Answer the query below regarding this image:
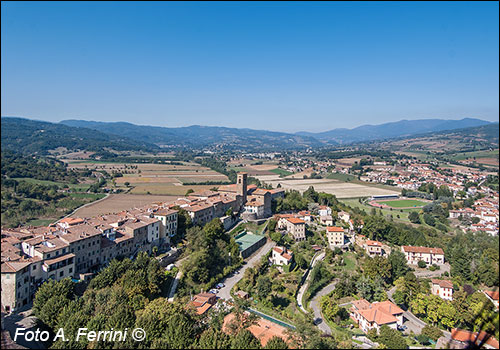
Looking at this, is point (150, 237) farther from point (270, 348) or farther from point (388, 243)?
point (388, 243)

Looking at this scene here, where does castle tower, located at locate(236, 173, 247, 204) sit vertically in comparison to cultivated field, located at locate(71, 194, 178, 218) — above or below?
above

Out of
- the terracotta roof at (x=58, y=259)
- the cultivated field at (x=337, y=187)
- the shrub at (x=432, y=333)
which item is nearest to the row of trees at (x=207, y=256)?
the terracotta roof at (x=58, y=259)

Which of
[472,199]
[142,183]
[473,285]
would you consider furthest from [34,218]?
[472,199]

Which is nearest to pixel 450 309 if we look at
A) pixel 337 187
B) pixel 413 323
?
pixel 413 323

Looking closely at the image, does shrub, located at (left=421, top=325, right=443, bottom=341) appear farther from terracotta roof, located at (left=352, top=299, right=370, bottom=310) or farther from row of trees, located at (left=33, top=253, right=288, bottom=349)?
row of trees, located at (left=33, top=253, right=288, bottom=349)

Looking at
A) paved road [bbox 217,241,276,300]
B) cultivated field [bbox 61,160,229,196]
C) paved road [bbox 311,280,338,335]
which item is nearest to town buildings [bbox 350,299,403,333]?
paved road [bbox 311,280,338,335]

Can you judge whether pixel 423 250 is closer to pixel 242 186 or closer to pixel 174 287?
pixel 242 186

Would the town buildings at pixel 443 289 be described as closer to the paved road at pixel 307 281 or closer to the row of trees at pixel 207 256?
the paved road at pixel 307 281
